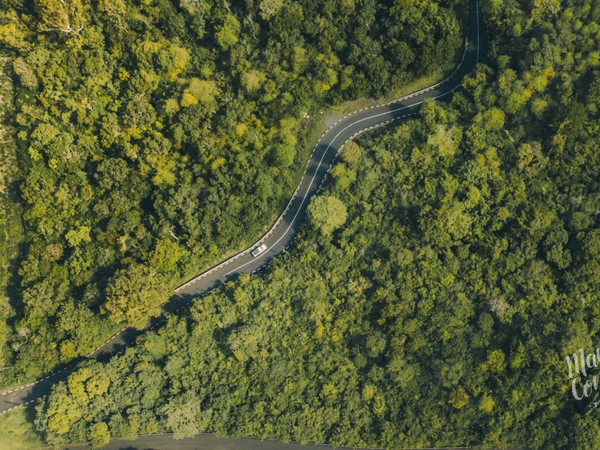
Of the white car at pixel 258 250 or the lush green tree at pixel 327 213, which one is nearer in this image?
the lush green tree at pixel 327 213

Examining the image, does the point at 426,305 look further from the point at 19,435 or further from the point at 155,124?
the point at 19,435

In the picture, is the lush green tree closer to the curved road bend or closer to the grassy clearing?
the curved road bend

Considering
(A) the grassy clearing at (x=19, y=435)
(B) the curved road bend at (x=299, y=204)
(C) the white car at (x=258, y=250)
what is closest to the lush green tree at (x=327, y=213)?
(B) the curved road bend at (x=299, y=204)

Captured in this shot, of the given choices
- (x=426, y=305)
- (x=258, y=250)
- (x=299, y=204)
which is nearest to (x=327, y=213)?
(x=299, y=204)

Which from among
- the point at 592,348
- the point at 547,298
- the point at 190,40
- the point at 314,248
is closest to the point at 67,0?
the point at 190,40

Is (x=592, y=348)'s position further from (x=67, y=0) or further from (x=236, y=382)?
(x=67, y=0)

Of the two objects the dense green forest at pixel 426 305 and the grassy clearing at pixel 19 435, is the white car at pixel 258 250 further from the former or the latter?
the grassy clearing at pixel 19 435
